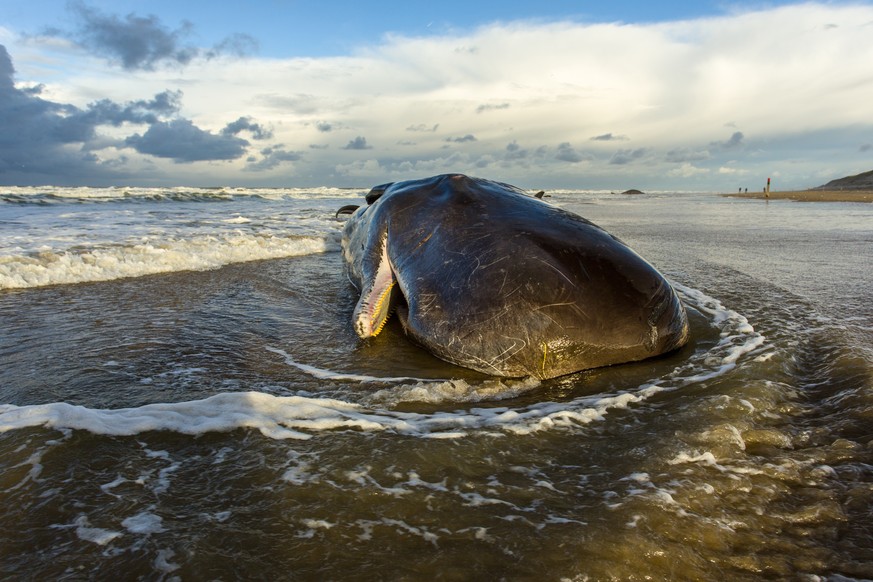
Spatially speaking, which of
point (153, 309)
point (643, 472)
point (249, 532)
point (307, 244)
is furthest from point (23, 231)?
point (643, 472)

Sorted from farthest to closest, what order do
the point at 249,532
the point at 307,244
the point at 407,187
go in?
the point at 307,244 → the point at 407,187 → the point at 249,532

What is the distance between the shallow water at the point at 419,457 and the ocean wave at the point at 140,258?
2247mm

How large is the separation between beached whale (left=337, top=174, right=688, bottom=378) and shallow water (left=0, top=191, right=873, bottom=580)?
0.18 m

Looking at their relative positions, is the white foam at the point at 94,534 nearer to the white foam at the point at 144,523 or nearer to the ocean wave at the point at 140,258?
the white foam at the point at 144,523

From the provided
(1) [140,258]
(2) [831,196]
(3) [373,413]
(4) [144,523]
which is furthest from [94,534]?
(2) [831,196]

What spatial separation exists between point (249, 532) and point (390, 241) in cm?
296

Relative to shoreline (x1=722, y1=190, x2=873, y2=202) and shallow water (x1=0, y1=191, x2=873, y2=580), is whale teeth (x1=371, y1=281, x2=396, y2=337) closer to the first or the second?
shallow water (x1=0, y1=191, x2=873, y2=580)

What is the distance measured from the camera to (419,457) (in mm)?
2336

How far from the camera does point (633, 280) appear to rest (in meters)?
3.44

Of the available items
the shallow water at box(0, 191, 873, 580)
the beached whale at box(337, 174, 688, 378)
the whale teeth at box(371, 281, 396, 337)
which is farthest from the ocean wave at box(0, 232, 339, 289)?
the beached whale at box(337, 174, 688, 378)

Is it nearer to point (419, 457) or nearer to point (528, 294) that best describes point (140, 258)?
point (528, 294)

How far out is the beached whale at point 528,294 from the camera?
10.8 feet

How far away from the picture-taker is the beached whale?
3281mm

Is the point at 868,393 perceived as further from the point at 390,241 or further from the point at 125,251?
the point at 125,251
